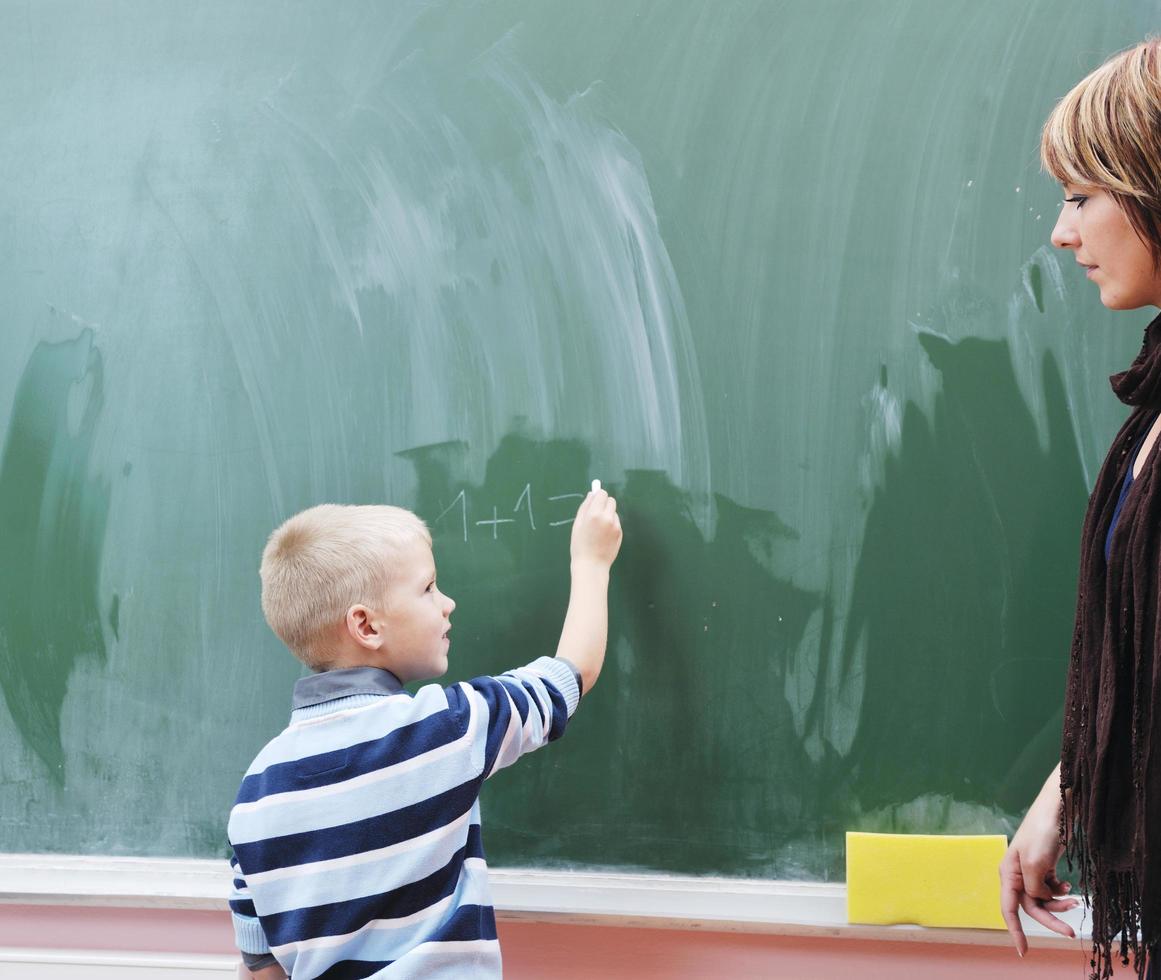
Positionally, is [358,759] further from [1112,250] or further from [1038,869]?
[1112,250]

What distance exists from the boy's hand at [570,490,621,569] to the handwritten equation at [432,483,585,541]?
3 cm

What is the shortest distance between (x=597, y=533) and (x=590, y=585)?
0.06 m

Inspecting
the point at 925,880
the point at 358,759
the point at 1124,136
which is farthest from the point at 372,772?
the point at 1124,136

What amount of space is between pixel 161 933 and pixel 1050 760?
47.4 inches

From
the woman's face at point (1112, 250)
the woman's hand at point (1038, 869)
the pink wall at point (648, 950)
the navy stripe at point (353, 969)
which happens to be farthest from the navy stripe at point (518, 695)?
the woman's face at point (1112, 250)

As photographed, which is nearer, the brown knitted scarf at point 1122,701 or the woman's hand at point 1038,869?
the brown knitted scarf at point 1122,701

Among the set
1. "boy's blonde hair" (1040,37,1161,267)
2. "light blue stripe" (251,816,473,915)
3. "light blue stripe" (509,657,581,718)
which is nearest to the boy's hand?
"light blue stripe" (509,657,581,718)

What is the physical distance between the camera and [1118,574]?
35.1 inches

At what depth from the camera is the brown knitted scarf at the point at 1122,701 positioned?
0.85 meters

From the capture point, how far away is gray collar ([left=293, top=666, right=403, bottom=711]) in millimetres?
1019

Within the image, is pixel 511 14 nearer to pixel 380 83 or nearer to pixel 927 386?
pixel 380 83

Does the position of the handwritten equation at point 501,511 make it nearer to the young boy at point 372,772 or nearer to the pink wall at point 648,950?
the young boy at point 372,772

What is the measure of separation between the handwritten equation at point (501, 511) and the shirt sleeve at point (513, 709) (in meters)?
0.20

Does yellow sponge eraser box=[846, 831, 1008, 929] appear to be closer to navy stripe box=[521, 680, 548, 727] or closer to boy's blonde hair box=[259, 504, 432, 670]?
navy stripe box=[521, 680, 548, 727]
